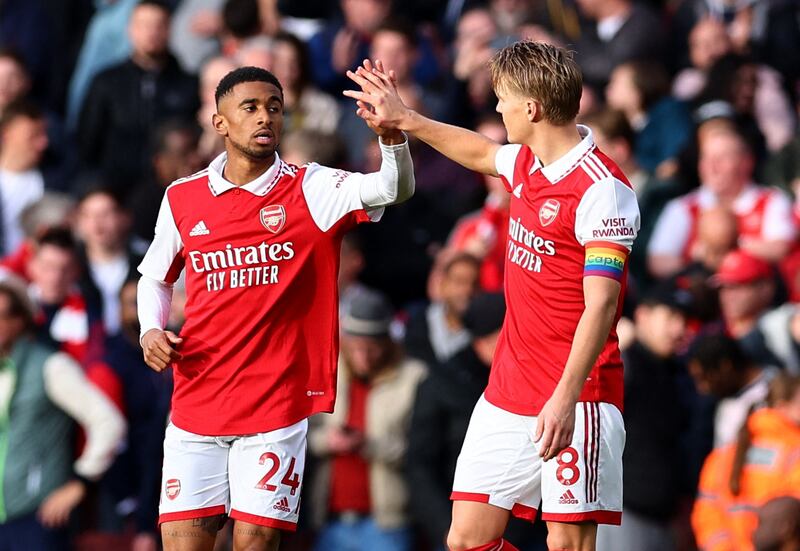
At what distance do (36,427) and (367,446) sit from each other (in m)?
2.07

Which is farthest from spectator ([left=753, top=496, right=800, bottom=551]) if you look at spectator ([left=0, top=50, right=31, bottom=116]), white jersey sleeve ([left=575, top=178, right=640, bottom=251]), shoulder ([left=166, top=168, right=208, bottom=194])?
spectator ([left=0, top=50, right=31, bottom=116])

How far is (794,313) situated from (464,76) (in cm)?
383

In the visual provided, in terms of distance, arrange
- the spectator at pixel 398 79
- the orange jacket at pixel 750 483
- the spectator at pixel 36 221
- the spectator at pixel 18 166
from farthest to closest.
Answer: the spectator at pixel 18 166, the spectator at pixel 398 79, the spectator at pixel 36 221, the orange jacket at pixel 750 483

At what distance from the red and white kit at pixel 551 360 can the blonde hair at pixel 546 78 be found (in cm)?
18

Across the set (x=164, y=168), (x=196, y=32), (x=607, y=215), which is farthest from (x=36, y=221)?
(x=607, y=215)

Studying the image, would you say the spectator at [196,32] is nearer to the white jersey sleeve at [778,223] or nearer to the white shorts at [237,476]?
the white jersey sleeve at [778,223]

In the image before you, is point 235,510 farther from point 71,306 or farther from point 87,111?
point 87,111

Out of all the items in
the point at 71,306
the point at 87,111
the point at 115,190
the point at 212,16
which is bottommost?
the point at 71,306

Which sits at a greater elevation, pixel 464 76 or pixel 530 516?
pixel 464 76

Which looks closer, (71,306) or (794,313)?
(794,313)

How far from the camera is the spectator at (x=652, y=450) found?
10.4 metres

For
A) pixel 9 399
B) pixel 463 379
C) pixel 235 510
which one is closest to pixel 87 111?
pixel 9 399

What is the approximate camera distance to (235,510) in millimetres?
7605

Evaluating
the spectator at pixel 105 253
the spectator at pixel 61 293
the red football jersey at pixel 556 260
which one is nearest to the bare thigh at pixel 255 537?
the red football jersey at pixel 556 260
